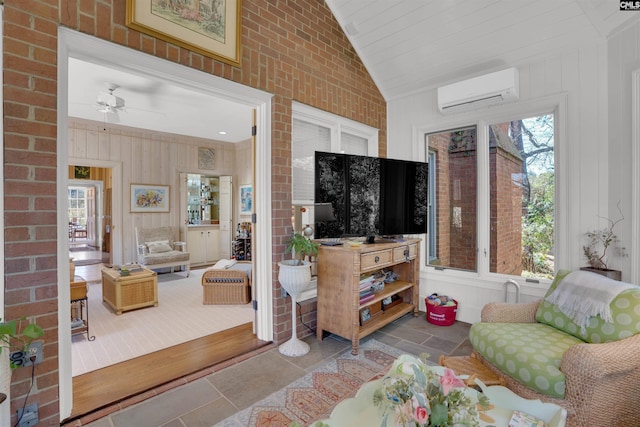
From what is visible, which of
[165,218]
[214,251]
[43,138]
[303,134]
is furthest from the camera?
[214,251]

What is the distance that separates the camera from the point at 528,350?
1.78m

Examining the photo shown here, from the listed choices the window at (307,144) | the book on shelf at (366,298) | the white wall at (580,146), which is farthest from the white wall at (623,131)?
the window at (307,144)

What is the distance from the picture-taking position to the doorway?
1731 mm

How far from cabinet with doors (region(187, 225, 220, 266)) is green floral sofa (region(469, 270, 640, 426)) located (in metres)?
6.01

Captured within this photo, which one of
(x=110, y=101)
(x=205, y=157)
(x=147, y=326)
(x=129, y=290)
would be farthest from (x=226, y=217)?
(x=147, y=326)

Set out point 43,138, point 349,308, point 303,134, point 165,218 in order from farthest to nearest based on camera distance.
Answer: point 165,218
point 303,134
point 349,308
point 43,138

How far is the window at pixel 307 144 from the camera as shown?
3.07 m

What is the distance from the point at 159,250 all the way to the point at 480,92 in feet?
19.0

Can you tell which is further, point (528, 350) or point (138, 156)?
point (138, 156)

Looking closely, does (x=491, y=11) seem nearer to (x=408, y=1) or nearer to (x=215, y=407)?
(x=408, y=1)

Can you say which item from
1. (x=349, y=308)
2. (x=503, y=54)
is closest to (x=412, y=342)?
(x=349, y=308)

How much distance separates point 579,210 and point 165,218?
663 cm

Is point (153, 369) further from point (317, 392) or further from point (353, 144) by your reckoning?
point (353, 144)

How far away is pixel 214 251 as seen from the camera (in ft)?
23.4
